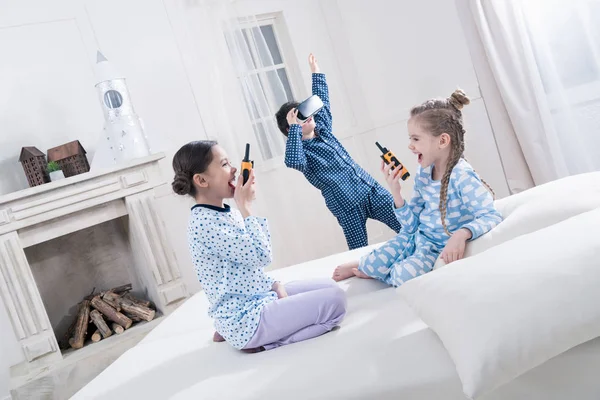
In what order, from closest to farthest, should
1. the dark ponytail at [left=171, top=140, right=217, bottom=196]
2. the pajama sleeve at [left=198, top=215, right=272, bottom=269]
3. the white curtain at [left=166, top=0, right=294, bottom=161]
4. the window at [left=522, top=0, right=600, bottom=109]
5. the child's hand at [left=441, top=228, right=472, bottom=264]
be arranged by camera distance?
the child's hand at [left=441, top=228, right=472, bottom=264] → the pajama sleeve at [left=198, top=215, right=272, bottom=269] → the dark ponytail at [left=171, top=140, right=217, bottom=196] → the window at [left=522, top=0, right=600, bottom=109] → the white curtain at [left=166, top=0, right=294, bottom=161]

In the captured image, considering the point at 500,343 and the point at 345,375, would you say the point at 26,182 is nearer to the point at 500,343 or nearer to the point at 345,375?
the point at 345,375

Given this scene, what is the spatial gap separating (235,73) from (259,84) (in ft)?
0.58

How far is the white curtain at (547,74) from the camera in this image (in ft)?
9.03

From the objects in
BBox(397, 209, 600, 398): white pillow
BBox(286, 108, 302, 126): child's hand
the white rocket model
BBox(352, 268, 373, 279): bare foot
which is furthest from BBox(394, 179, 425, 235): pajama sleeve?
the white rocket model

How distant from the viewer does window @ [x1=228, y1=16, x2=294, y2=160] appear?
3586 millimetres

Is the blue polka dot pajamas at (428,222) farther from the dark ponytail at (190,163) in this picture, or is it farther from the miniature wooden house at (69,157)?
the miniature wooden house at (69,157)

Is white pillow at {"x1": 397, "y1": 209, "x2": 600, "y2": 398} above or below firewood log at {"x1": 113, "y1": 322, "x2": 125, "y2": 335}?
above

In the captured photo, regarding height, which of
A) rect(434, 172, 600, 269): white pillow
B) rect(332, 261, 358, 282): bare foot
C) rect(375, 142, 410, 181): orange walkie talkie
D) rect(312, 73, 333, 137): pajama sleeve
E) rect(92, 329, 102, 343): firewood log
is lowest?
rect(92, 329, 102, 343): firewood log

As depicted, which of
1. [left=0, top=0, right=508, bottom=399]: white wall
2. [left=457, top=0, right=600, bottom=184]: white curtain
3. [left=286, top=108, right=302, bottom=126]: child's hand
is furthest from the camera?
[left=0, top=0, right=508, bottom=399]: white wall

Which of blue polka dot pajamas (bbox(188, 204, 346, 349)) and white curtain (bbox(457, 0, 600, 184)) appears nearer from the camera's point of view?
blue polka dot pajamas (bbox(188, 204, 346, 349))

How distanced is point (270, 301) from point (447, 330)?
2.34 ft

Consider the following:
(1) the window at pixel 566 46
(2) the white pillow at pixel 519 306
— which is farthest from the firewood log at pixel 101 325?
(1) the window at pixel 566 46

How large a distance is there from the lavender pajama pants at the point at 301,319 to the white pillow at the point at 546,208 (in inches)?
14.3

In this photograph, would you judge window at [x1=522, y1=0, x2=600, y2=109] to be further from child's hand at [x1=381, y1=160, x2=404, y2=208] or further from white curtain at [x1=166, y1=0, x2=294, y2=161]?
white curtain at [x1=166, y1=0, x2=294, y2=161]
